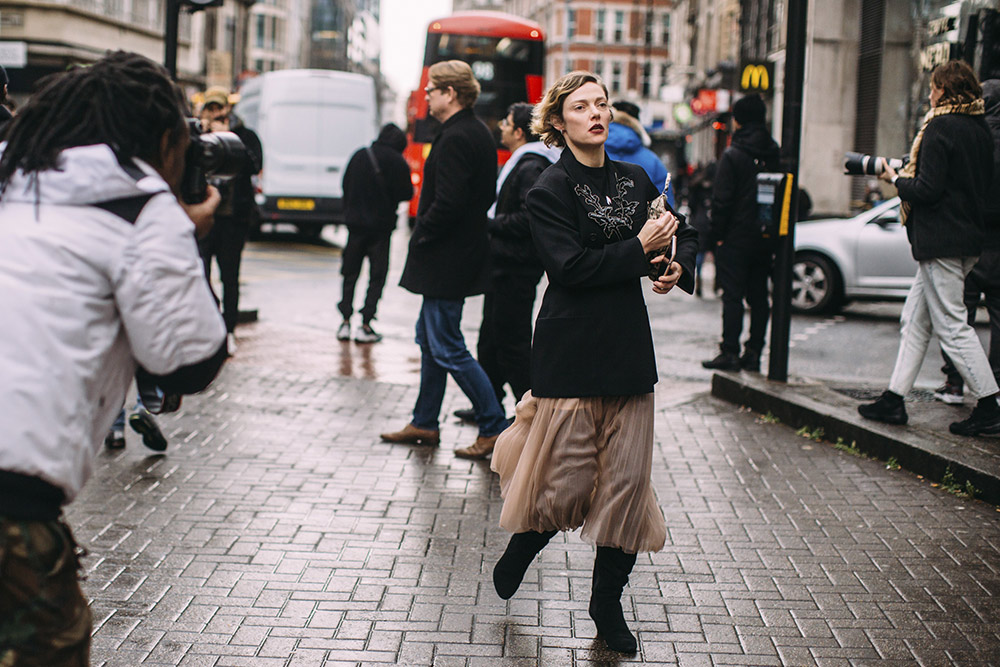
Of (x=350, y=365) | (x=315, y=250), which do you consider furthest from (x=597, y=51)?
(x=350, y=365)

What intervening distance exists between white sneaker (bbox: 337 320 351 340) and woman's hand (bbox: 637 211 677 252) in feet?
23.6

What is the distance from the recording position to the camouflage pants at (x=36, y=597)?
2.16m

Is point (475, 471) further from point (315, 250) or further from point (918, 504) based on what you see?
point (315, 250)

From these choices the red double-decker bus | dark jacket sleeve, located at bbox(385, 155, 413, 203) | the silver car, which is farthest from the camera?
the red double-decker bus

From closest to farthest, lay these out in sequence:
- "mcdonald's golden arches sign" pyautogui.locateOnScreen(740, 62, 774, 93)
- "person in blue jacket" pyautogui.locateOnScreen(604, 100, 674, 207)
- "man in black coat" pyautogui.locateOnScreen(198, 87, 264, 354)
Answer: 1. "person in blue jacket" pyautogui.locateOnScreen(604, 100, 674, 207)
2. "man in black coat" pyautogui.locateOnScreen(198, 87, 264, 354)
3. "mcdonald's golden arches sign" pyautogui.locateOnScreen(740, 62, 774, 93)

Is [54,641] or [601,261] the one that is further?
[601,261]

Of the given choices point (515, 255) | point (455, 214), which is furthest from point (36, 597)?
point (515, 255)

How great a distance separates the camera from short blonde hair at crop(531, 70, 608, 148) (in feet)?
12.9

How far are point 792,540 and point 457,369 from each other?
6.89 feet

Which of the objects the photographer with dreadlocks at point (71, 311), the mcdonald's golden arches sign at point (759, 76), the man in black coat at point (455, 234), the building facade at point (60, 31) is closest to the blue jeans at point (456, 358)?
the man in black coat at point (455, 234)

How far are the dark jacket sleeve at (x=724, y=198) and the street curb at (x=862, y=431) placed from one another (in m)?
1.34

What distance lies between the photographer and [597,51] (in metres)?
85.1

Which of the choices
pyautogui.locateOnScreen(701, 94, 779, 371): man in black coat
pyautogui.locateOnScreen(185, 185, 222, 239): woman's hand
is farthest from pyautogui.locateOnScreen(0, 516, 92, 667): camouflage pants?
pyautogui.locateOnScreen(701, 94, 779, 371): man in black coat

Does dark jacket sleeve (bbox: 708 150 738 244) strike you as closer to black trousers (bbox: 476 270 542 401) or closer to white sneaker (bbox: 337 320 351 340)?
black trousers (bbox: 476 270 542 401)
